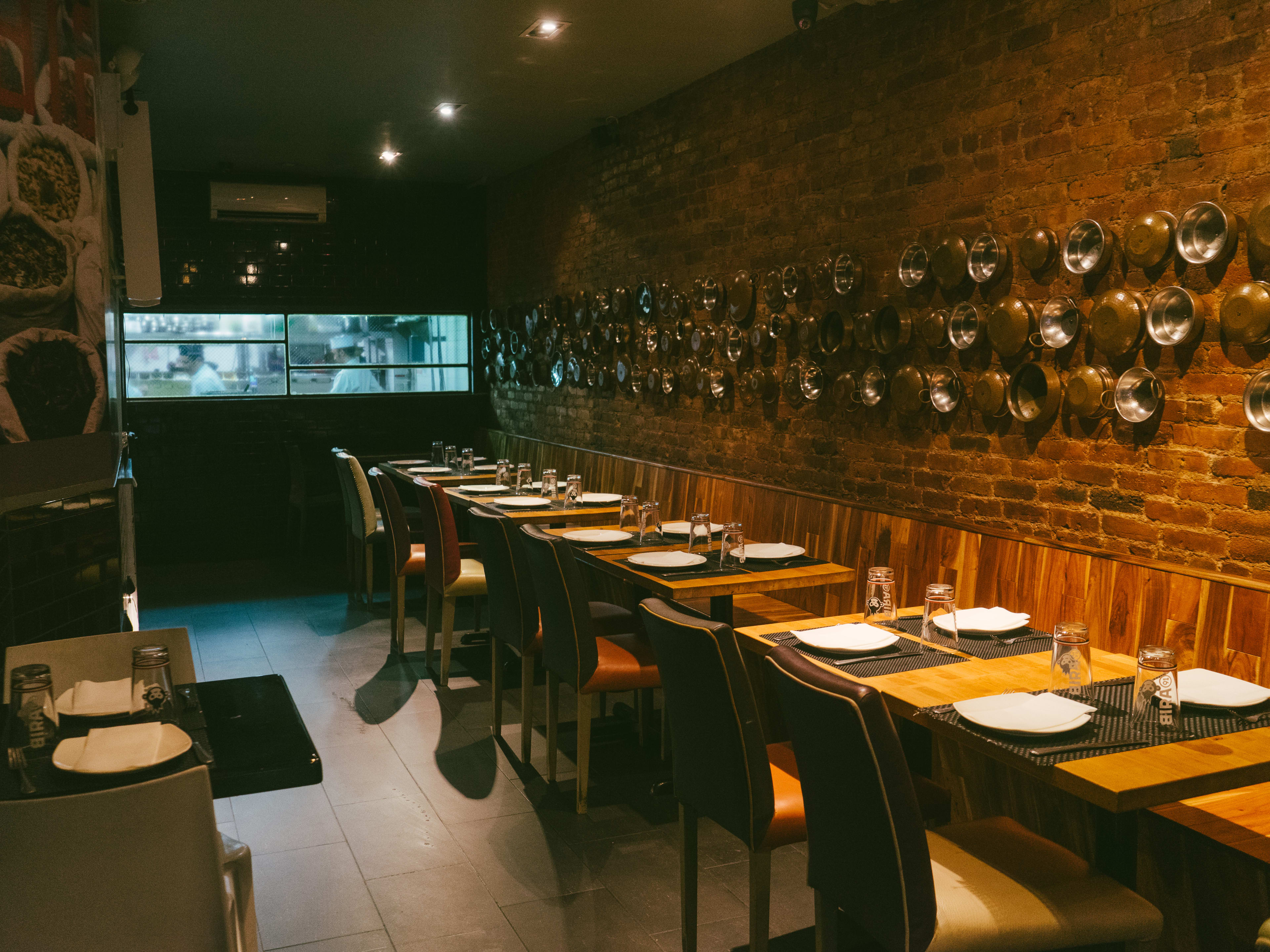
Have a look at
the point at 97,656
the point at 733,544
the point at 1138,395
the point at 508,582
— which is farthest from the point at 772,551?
the point at 97,656

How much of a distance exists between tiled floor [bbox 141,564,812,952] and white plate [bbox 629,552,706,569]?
0.84m

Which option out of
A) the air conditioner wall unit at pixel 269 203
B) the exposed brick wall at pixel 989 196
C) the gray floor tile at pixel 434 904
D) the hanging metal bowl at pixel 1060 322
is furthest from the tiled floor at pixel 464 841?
the air conditioner wall unit at pixel 269 203

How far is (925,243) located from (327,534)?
651cm

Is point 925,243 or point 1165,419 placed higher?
point 925,243

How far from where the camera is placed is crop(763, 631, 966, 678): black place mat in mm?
2537

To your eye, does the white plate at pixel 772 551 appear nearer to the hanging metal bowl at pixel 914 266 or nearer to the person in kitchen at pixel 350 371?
the hanging metal bowl at pixel 914 266

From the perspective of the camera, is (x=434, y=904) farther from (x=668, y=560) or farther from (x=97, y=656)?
(x=668, y=560)

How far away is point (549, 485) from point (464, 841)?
279 cm

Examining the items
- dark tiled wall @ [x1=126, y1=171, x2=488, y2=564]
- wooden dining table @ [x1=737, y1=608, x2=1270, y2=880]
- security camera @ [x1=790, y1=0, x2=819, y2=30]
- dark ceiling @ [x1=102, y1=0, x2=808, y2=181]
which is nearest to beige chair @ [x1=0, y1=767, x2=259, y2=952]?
wooden dining table @ [x1=737, y1=608, x2=1270, y2=880]

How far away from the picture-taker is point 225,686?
2.48m

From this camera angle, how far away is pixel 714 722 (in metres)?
2.42

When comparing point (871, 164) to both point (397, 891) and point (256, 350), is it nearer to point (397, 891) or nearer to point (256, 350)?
point (397, 891)

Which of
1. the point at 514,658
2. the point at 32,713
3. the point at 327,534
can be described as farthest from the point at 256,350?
the point at 32,713

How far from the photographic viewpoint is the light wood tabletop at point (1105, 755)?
72.4 inches
